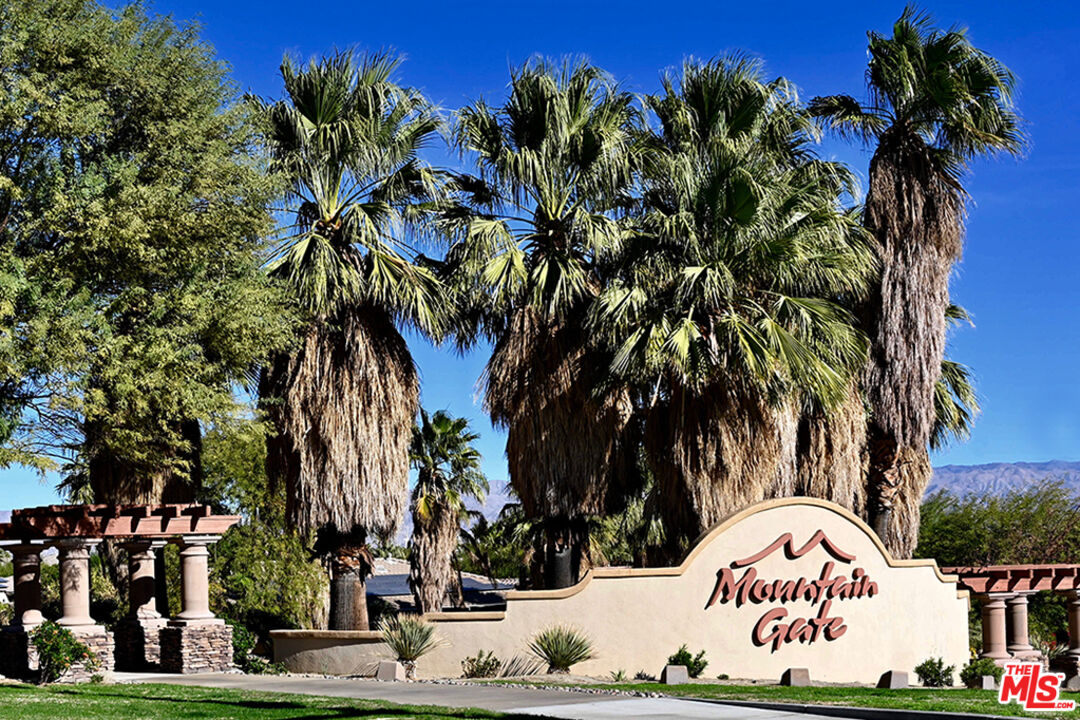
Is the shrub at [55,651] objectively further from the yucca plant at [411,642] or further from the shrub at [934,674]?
the shrub at [934,674]

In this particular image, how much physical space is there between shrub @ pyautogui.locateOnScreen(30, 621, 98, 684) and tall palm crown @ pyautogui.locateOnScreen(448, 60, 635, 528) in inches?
372

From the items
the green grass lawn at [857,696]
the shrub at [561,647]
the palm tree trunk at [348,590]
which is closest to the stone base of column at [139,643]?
the palm tree trunk at [348,590]

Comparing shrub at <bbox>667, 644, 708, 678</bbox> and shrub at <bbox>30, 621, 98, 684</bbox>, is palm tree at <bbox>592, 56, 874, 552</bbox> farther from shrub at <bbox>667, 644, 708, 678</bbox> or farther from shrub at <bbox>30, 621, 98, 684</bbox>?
shrub at <bbox>30, 621, 98, 684</bbox>

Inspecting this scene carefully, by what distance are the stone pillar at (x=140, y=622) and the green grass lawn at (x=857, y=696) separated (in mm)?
9458

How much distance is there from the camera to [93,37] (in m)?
24.8

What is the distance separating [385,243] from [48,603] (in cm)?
1455

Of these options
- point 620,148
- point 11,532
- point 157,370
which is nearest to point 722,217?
point 620,148

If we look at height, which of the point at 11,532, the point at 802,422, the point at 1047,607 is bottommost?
the point at 1047,607

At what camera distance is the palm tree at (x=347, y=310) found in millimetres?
26812

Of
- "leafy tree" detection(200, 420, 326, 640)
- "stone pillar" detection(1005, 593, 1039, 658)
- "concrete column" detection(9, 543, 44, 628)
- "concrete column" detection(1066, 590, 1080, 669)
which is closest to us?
"concrete column" detection(9, 543, 44, 628)

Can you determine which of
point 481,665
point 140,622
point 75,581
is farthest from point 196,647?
point 481,665

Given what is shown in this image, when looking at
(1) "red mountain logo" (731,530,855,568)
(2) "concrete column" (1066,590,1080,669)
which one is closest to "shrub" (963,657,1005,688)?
(1) "red mountain logo" (731,530,855,568)

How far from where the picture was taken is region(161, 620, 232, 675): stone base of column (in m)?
24.2

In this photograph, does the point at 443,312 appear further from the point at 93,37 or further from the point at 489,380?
the point at 93,37
